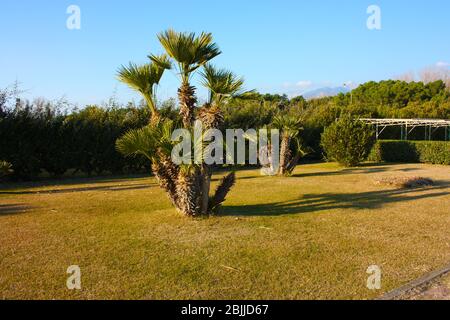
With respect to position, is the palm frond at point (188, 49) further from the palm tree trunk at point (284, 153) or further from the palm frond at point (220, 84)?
the palm tree trunk at point (284, 153)

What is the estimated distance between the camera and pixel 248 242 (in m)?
6.43

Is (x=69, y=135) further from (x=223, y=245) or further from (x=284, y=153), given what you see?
(x=223, y=245)

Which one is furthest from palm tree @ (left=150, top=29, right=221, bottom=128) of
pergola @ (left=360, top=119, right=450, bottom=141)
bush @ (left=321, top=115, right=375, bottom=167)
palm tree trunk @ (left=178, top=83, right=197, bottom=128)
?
pergola @ (left=360, top=119, right=450, bottom=141)

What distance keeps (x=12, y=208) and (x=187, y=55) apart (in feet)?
16.0

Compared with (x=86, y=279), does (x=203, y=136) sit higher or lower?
higher

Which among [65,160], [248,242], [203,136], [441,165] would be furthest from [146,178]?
[441,165]

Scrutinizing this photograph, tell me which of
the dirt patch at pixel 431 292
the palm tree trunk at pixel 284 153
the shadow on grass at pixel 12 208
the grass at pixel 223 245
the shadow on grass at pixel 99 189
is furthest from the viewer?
the palm tree trunk at pixel 284 153

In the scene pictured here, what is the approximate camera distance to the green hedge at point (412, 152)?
20.9 metres

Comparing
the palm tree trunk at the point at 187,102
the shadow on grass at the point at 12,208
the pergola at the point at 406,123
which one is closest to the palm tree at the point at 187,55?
the palm tree trunk at the point at 187,102

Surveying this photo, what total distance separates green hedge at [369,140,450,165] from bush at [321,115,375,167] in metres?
3.73

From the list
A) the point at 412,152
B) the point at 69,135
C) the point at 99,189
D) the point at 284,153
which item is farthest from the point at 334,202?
the point at 412,152

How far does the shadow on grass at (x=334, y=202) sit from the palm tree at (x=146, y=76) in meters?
2.68
